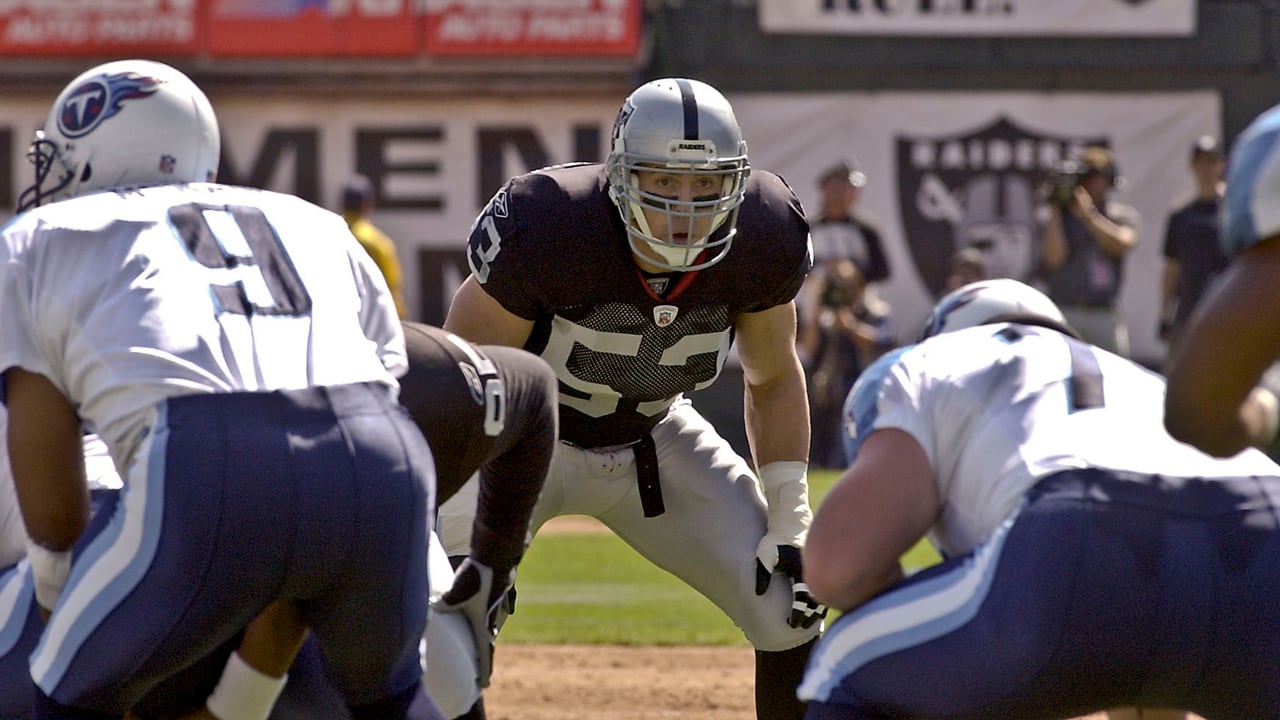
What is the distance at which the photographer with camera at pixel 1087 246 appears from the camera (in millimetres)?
11633

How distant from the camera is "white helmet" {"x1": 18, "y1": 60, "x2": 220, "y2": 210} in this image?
3465 millimetres

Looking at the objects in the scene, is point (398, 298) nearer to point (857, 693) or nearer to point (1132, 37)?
point (1132, 37)

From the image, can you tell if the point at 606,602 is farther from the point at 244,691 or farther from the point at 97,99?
the point at 97,99

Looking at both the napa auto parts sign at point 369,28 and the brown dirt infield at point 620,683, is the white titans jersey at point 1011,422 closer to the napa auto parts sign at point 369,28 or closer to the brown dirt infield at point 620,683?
the brown dirt infield at point 620,683

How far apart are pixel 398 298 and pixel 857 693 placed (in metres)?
9.54

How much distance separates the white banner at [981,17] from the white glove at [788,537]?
10.5 m

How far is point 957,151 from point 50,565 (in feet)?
41.1

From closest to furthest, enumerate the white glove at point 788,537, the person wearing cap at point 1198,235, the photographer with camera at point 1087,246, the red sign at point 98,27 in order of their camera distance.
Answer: the white glove at point 788,537 < the person wearing cap at point 1198,235 < the photographer with camera at point 1087,246 < the red sign at point 98,27

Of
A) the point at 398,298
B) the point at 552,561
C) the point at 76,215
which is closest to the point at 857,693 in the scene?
the point at 76,215

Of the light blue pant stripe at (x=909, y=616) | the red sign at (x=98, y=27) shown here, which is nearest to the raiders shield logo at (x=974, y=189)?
the red sign at (x=98, y=27)

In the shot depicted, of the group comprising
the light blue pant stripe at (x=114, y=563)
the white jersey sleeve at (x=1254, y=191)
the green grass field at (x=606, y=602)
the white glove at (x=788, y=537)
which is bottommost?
the green grass field at (x=606, y=602)

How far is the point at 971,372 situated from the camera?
10.6ft

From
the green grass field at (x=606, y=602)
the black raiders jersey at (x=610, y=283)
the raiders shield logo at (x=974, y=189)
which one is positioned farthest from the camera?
the raiders shield logo at (x=974, y=189)

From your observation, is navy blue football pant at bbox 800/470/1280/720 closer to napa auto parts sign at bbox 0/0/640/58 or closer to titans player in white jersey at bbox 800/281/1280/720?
titans player in white jersey at bbox 800/281/1280/720
